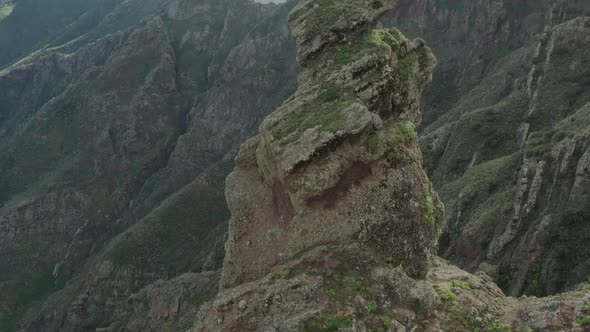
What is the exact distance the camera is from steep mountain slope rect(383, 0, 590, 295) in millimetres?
37219

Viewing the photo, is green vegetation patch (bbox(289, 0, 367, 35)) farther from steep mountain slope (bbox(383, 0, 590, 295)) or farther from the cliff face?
steep mountain slope (bbox(383, 0, 590, 295))

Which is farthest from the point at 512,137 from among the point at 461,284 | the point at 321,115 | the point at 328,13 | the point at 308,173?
the point at 308,173

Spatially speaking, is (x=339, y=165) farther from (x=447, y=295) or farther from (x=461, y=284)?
(x=461, y=284)

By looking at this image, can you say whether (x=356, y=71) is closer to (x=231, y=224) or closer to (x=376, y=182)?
(x=376, y=182)

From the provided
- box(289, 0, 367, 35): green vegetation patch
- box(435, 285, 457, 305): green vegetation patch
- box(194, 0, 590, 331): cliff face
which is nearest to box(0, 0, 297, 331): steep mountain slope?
box(194, 0, 590, 331): cliff face

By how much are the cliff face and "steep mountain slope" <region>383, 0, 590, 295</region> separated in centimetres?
1338

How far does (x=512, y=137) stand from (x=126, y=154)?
100648mm

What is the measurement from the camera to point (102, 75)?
14700cm

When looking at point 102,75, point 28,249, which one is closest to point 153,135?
point 102,75

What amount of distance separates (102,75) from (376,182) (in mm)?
141583

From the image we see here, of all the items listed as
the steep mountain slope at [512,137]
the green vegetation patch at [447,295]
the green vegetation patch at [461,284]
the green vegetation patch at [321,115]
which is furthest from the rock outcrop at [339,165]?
the steep mountain slope at [512,137]

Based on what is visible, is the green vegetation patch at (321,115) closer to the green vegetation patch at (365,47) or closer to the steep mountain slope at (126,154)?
the green vegetation patch at (365,47)

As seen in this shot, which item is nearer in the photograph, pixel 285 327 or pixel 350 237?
pixel 285 327

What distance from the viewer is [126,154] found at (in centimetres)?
13138
